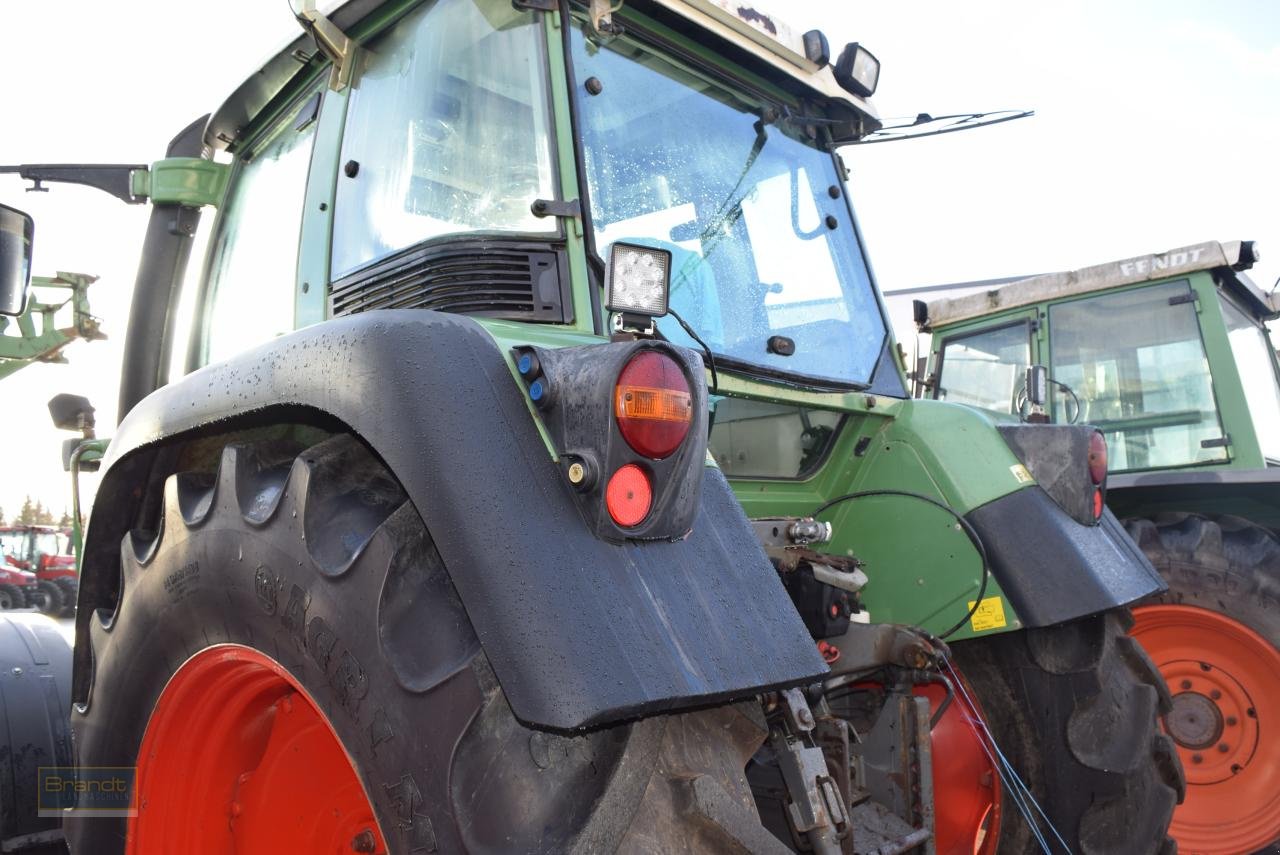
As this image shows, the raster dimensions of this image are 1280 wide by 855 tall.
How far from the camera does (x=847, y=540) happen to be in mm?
2816

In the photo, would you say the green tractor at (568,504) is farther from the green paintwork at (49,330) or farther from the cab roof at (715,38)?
the green paintwork at (49,330)

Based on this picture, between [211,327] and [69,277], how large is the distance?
1790 millimetres

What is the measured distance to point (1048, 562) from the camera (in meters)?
2.57

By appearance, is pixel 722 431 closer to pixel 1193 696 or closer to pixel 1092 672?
pixel 1092 672

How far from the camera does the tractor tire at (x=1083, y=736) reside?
258cm

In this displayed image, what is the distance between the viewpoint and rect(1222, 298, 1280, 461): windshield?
239 inches

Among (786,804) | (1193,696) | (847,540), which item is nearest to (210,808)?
(786,804)

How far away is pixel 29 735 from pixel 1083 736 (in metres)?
2.77

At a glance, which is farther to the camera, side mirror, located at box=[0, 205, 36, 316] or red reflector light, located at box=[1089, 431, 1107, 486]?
red reflector light, located at box=[1089, 431, 1107, 486]

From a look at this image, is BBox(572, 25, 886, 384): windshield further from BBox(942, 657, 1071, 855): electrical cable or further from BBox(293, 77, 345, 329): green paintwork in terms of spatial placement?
BBox(942, 657, 1071, 855): electrical cable

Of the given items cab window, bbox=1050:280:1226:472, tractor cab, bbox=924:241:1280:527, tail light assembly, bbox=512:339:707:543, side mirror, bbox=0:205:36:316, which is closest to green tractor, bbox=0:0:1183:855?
tail light assembly, bbox=512:339:707:543

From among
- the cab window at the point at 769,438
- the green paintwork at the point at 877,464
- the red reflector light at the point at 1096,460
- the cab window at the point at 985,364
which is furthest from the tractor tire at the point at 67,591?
the red reflector light at the point at 1096,460

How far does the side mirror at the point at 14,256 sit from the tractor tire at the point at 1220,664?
495 centimetres

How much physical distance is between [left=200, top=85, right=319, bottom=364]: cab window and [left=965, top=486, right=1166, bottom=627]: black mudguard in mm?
1836
